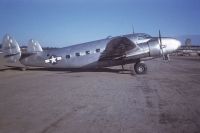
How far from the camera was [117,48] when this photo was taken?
19656 millimetres

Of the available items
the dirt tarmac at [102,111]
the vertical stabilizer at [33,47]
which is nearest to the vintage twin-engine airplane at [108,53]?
the vertical stabilizer at [33,47]

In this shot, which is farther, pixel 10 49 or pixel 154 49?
pixel 10 49

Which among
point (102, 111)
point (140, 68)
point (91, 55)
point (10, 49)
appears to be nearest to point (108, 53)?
point (91, 55)

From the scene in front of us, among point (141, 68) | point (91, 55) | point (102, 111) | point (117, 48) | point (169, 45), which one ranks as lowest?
point (102, 111)

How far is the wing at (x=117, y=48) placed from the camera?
61.9 ft

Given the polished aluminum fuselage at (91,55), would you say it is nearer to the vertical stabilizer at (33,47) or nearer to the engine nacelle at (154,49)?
the engine nacelle at (154,49)

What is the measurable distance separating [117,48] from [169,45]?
3900 millimetres

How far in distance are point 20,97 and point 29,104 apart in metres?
1.61

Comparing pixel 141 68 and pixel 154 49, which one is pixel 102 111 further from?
pixel 154 49

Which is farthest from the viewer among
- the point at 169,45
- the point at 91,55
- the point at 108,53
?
the point at 91,55

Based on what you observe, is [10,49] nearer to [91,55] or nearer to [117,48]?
[91,55]

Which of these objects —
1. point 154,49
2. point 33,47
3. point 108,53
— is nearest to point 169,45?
point 154,49

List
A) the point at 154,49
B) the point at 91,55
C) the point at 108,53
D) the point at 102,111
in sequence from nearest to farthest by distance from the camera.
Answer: the point at 102,111 → the point at 154,49 → the point at 108,53 → the point at 91,55

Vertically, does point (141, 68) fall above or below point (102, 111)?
above
